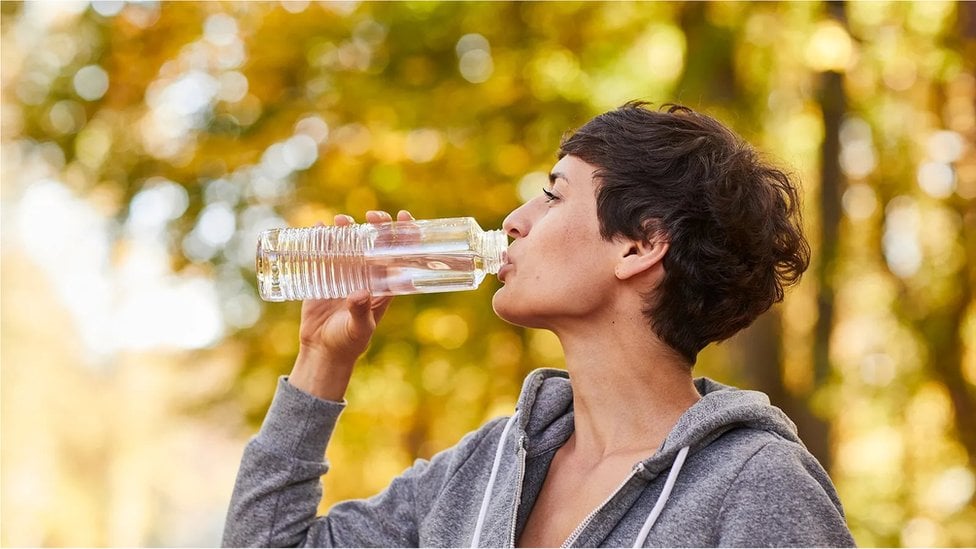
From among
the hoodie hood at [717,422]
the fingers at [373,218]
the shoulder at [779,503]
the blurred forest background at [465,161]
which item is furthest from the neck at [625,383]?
the blurred forest background at [465,161]

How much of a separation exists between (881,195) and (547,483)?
4.41 metres

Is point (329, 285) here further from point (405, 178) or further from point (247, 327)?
point (247, 327)

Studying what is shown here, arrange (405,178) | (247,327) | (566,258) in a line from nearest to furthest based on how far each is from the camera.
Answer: (566,258), (405,178), (247,327)

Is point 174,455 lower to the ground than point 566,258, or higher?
lower

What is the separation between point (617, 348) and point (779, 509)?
428 millimetres

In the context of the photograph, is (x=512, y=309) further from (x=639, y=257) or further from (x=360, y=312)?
(x=360, y=312)

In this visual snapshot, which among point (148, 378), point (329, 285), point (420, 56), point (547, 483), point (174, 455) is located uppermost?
point (420, 56)

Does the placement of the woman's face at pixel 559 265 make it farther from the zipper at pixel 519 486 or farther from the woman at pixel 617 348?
the zipper at pixel 519 486

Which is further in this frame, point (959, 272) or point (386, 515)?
point (959, 272)

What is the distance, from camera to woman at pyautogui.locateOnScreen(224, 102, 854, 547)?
162 centimetres

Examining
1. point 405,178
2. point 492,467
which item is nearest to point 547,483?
point 492,467

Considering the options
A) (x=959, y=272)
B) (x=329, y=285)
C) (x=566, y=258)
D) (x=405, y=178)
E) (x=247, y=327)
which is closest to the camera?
(x=566, y=258)

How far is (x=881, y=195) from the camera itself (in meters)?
5.67

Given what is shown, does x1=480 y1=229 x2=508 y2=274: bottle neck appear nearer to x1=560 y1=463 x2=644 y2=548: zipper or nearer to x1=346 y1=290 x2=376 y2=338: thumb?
x1=346 y1=290 x2=376 y2=338: thumb
